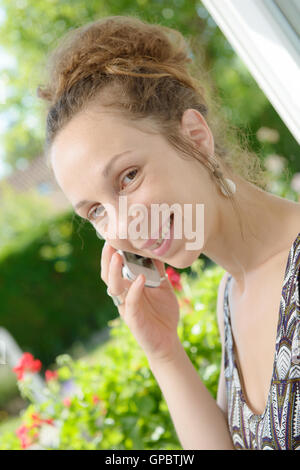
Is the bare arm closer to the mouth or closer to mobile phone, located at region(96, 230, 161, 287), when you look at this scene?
mobile phone, located at region(96, 230, 161, 287)

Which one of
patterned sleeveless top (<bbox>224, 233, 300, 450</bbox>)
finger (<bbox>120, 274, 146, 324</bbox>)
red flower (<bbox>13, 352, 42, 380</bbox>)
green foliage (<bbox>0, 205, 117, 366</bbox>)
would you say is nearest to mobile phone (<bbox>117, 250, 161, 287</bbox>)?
finger (<bbox>120, 274, 146, 324</bbox>)

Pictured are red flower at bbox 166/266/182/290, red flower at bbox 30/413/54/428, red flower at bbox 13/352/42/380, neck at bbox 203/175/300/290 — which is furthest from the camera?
red flower at bbox 166/266/182/290

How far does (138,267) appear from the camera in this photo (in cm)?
186

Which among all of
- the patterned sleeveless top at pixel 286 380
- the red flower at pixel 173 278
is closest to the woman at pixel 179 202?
the patterned sleeveless top at pixel 286 380

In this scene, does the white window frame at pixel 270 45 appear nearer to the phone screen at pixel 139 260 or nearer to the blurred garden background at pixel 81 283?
the blurred garden background at pixel 81 283

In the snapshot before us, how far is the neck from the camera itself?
1.62m

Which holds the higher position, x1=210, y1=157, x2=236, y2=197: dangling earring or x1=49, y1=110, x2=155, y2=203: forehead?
x1=49, y1=110, x2=155, y2=203: forehead

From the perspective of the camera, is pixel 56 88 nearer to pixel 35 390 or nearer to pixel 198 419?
pixel 198 419

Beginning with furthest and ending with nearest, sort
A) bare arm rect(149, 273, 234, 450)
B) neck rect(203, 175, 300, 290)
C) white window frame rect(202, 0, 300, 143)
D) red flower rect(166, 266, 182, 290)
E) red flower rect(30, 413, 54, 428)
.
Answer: red flower rect(166, 266, 182, 290)
red flower rect(30, 413, 54, 428)
bare arm rect(149, 273, 234, 450)
neck rect(203, 175, 300, 290)
white window frame rect(202, 0, 300, 143)

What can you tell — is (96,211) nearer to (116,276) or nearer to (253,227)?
(116,276)

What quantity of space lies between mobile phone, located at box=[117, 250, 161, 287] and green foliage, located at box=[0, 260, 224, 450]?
644 mm

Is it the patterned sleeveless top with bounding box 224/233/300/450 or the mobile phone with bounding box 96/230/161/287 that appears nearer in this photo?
the patterned sleeveless top with bounding box 224/233/300/450

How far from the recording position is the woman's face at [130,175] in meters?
1.44

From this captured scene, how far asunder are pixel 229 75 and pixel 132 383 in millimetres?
12047
